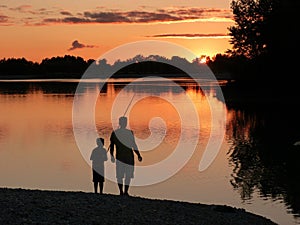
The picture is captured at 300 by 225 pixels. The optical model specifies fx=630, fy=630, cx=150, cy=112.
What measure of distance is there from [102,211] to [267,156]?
65.7 ft

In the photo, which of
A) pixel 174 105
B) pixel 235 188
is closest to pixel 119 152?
pixel 235 188

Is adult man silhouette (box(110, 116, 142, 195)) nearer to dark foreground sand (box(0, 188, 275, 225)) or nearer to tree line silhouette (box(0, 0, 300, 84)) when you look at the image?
dark foreground sand (box(0, 188, 275, 225))

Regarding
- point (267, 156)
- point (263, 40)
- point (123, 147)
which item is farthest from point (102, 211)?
point (263, 40)

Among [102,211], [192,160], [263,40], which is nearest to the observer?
[102,211]

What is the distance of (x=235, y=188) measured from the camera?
82.7 feet

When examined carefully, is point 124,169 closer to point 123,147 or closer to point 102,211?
point 123,147

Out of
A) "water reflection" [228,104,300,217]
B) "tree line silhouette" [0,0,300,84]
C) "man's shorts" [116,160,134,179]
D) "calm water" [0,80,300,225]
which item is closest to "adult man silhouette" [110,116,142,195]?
"man's shorts" [116,160,134,179]

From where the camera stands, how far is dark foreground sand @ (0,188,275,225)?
574 inches

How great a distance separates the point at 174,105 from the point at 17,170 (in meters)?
53.6

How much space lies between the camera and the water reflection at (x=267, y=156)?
79.8ft

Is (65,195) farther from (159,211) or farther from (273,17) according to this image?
(273,17)

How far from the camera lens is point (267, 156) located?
34312 mm

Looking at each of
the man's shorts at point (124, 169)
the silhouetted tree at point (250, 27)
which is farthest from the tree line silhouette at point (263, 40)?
the man's shorts at point (124, 169)

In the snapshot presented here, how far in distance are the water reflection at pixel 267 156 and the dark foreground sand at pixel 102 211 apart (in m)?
4.17
